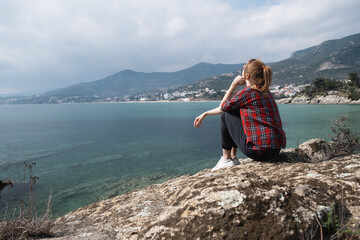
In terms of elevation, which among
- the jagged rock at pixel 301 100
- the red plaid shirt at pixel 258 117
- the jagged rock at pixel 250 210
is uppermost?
the red plaid shirt at pixel 258 117

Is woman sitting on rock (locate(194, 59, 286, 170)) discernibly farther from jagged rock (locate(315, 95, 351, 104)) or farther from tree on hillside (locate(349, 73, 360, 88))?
tree on hillside (locate(349, 73, 360, 88))

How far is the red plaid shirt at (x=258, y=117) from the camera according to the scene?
316cm

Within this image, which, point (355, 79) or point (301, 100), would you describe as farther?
point (301, 100)

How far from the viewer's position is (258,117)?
3160 mm

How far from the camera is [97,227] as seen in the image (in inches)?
101

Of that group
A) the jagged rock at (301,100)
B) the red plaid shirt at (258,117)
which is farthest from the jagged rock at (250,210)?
the jagged rock at (301,100)

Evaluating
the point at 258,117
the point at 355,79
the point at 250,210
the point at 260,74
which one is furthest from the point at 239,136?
the point at 355,79

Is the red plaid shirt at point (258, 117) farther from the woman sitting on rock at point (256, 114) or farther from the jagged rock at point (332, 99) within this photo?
the jagged rock at point (332, 99)

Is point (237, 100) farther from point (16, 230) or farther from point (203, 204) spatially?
point (16, 230)

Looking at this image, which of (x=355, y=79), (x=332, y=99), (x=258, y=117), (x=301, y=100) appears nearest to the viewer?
(x=258, y=117)

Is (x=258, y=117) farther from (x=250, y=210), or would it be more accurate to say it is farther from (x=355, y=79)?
(x=355, y=79)

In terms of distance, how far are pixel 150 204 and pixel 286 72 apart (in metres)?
219

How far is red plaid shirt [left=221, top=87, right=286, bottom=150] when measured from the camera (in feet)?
10.4

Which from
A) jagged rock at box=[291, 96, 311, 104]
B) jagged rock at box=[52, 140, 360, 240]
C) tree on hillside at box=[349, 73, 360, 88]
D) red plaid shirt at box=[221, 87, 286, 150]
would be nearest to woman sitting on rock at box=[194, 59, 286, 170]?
red plaid shirt at box=[221, 87, 286, 150]
